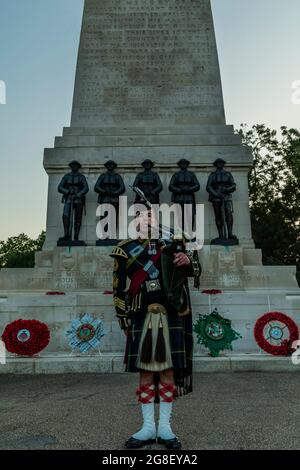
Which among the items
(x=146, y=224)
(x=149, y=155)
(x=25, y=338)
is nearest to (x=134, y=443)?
(x=146, y=224)

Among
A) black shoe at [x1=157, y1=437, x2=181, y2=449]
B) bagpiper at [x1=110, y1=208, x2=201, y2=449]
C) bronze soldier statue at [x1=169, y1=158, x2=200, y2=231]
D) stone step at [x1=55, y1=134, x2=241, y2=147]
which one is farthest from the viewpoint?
stone step at [x1=55, y1=134, x2=241, y2=147]

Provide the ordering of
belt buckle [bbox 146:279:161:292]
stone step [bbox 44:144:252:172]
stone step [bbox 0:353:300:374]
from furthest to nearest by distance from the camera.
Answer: stone step [bbox 44:144:252:172]
stone step [bbox 0:353:300:374]
belt buckle [bbox 146:279:161:292]

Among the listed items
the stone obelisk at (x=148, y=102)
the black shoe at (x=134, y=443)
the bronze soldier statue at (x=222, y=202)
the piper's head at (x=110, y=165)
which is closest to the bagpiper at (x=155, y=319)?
the black shoe at (x=134, y=443)

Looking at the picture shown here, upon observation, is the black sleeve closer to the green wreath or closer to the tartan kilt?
the tartan kilt

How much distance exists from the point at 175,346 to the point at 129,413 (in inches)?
62.3

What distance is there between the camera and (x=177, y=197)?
14.2m

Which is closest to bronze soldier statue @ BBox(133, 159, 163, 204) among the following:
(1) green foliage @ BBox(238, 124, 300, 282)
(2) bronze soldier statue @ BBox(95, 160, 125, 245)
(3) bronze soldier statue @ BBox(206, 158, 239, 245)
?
(2) bronze soldier statue @ BBox(95, 160, 125, 245)

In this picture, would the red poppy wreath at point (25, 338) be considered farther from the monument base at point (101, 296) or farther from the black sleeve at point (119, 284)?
the black sleeve at point (119, 284)

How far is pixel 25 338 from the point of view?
31.7ft

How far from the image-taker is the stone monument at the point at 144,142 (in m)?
11.0

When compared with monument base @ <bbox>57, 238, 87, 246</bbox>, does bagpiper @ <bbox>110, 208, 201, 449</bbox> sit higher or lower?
lower

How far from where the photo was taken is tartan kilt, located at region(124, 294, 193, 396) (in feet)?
14.8
